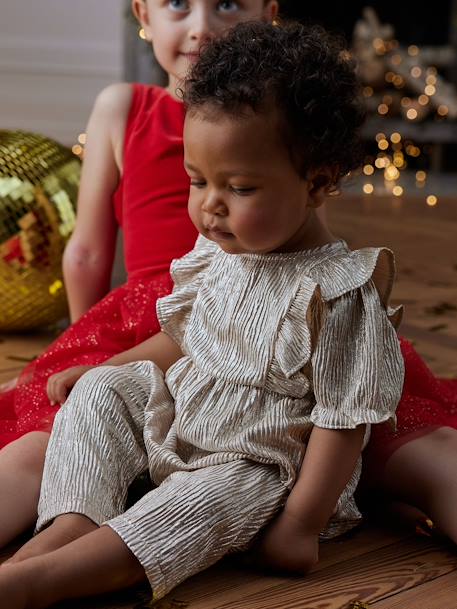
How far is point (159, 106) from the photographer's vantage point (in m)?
1.62

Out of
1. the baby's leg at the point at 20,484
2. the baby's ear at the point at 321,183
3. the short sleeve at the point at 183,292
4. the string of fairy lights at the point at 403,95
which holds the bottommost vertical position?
the string of fairy lights at the point at 403,95

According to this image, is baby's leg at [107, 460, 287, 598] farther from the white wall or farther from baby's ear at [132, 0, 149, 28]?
the white wall

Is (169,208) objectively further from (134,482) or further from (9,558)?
(9,558)

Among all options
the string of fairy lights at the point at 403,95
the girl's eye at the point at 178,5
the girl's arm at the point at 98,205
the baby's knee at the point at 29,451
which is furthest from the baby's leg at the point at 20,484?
the string of fairy lights at the point at 403,95

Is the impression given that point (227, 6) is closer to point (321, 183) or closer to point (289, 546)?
point (321, 183)

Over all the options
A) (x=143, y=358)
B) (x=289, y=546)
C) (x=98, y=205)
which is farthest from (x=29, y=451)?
(x=98, y=205)

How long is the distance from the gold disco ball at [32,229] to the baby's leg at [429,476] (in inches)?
39.4

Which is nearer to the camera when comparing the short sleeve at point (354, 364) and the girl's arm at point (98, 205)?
the short sleeve at point (354, 364)

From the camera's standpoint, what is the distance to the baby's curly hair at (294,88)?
0.98 m

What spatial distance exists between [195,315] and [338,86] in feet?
1.07

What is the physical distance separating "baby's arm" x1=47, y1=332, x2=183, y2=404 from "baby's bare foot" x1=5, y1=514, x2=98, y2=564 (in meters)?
0.26

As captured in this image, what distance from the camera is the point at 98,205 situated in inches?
65.1

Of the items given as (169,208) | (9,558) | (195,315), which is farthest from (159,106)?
(9,558)

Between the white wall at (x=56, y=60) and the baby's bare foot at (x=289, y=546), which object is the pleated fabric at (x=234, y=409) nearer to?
the baby's bare foot at (x=289, y=546)
